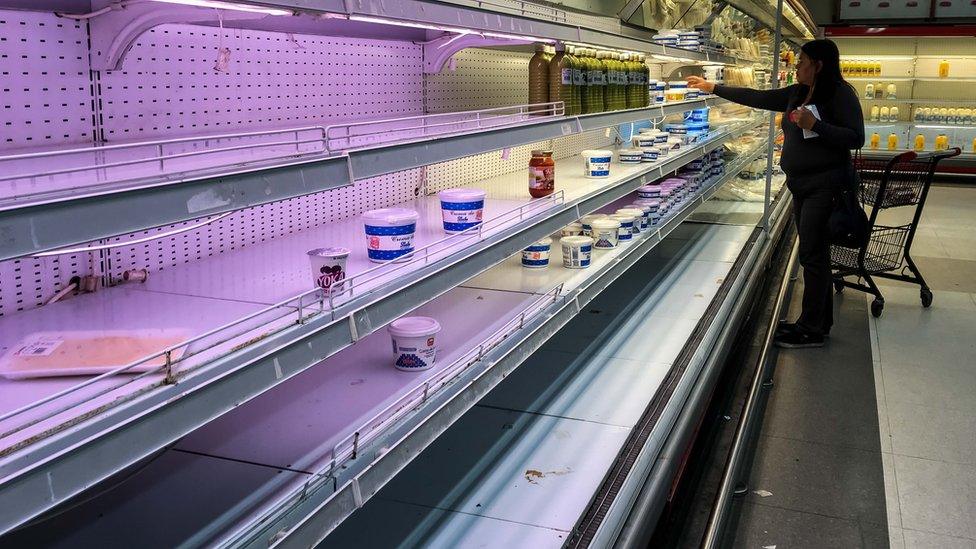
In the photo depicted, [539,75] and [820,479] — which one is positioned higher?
[539,75]

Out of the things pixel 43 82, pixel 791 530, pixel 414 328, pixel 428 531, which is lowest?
pixel 791 530

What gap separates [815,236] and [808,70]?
0.84m

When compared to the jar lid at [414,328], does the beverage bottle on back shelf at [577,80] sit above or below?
above

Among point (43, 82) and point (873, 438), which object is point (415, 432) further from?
point (873, 438)

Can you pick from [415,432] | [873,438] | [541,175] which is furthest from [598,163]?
[415,432]

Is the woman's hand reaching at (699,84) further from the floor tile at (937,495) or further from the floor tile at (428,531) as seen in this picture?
the floor tile at (428,531)

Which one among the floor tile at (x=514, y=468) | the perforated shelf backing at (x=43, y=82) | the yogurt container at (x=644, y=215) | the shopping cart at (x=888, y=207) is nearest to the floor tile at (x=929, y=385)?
the shopping cart at (x=888, y=207)

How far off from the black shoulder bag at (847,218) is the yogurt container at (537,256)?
1.93 metres

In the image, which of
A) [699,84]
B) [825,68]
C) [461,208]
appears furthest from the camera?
[699,84]

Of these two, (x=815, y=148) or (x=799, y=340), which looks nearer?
(x=815, y=148)

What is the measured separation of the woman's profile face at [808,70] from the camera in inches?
159

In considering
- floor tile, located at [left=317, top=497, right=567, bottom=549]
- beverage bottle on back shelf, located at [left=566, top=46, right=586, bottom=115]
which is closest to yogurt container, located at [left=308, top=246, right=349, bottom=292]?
floor tile, located at [left=317, top=497, right=567, bottom=549]

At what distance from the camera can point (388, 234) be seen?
1779 millimetres

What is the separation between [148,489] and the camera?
149cm
